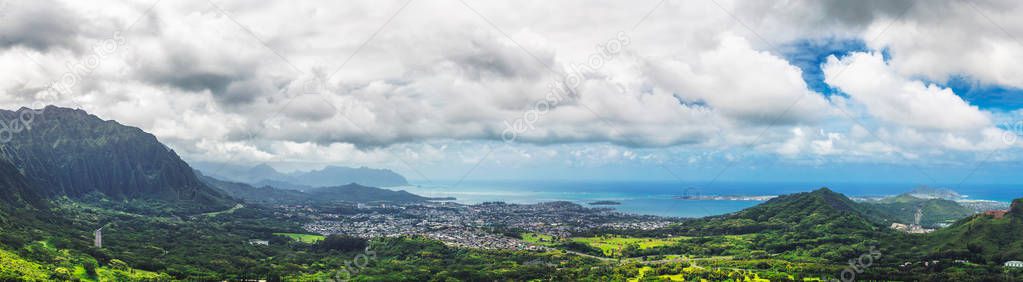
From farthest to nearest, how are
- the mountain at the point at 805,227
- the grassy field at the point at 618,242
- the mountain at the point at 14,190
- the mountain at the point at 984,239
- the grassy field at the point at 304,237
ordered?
1. the grassy field at the point at 304,237
2. the mountain at the point at 14,190
3. the grassy field at the point at 618,242
4. the mountain at the point at 805,227
5. the mountain at the point at 984,239

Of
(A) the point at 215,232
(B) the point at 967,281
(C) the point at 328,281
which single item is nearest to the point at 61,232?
(A) the point at 215,232

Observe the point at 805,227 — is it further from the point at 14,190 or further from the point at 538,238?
the point at 14,190

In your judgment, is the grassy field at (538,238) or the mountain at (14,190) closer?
the mountain at (14,190)

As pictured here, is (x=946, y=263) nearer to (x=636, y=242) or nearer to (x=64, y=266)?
(x=636, y=242)

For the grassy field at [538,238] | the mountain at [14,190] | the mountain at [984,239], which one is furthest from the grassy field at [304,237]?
the mountain at [984,239]

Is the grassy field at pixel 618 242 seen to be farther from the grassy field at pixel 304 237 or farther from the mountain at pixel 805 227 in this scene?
the grassy field at pixel 304 237

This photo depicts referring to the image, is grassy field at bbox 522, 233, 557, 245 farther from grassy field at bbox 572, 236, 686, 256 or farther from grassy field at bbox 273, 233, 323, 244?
grassy field at bbox 273, 233, 323, 244

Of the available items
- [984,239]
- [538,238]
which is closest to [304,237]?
[538,238]

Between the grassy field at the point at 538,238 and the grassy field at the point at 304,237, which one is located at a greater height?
the grassy field at the point at 538,238
